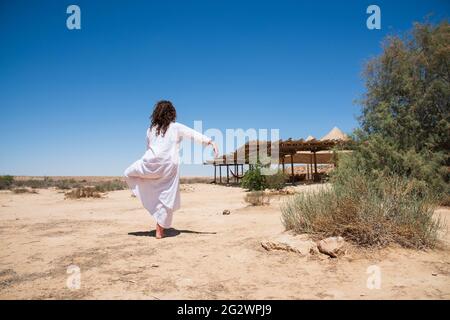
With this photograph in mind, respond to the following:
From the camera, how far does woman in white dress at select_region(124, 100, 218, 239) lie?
5.22 meters

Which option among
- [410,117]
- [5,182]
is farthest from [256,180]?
[5,182]

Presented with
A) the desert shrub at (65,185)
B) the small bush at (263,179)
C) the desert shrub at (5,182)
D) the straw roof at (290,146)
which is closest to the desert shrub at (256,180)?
the small bush at (263,179)

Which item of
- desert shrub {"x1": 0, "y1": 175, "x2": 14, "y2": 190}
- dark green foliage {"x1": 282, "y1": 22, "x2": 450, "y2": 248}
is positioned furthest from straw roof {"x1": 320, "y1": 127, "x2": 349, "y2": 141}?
desert shrub {"x1": 0, "y1": 175, "x2": 14, "y2": 190}

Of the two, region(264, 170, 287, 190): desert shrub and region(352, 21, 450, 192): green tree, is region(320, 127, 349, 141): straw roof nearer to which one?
region(264, 170, 287, 190): desert shrub

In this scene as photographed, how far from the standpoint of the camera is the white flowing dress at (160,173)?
5.22m

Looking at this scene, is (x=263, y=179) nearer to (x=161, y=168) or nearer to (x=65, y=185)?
(x=161, y=168)

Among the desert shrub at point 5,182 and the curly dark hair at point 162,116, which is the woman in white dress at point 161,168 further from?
the desert shrub at point 5,182

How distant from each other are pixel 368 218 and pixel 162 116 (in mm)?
3425

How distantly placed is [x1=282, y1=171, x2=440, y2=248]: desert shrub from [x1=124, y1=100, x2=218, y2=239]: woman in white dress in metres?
1.77

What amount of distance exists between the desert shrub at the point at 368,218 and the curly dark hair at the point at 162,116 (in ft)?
8.04

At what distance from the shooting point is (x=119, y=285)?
3029mm
